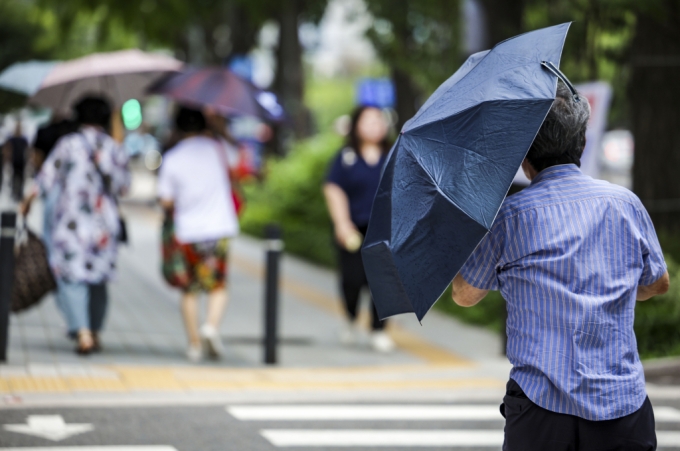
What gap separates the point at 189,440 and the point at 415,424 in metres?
1.34

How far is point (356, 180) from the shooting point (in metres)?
8.26

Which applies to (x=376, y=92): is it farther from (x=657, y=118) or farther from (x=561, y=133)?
(x=561, y=133)

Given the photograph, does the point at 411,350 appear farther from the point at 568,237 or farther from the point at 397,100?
the point at 397,100

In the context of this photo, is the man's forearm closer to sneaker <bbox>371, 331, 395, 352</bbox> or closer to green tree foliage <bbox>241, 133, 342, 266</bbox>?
sneaker <bbox>371, 331, 395, 352</bbox>

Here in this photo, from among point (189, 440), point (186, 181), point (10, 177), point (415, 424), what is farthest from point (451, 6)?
point (10, 177)

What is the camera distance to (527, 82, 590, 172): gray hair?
9.45ft

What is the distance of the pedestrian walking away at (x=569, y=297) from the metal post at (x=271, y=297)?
5.01 meters

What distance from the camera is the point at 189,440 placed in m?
5.61

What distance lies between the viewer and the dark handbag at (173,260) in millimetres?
7770

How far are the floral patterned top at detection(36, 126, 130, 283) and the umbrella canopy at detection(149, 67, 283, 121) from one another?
0.70 m

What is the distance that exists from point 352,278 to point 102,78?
3.26 m

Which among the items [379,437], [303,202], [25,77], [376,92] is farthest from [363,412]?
[376,92]

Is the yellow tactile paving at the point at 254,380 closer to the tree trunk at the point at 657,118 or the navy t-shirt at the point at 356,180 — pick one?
the navy t-shirt at the point at 356,180

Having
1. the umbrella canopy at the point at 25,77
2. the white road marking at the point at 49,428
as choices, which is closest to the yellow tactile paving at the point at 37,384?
the white road marking at the point at 49,428
